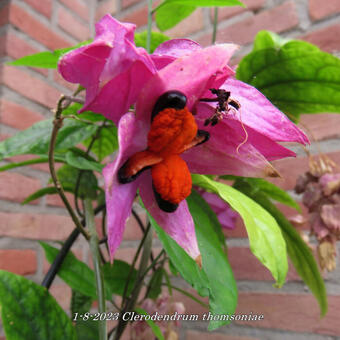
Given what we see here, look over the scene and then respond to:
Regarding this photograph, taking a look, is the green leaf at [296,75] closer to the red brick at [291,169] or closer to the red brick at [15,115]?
the red brick at [291,169]

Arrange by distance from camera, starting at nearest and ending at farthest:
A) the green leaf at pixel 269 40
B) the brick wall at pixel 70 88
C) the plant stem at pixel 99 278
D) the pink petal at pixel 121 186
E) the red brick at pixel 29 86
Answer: the pink petal at pixel 121 186
the plant stem at pixel 99 278
the green leaf at pixel 269 40
the brick wall at pixel 70 88
the red brick at pixel 29 86

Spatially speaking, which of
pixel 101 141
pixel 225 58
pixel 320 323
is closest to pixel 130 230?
pixel 101 141

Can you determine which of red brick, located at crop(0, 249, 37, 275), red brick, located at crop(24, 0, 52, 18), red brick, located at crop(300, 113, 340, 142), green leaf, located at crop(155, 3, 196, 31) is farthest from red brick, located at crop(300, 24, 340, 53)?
red brick, located at crop(0, 249, 37, 275)

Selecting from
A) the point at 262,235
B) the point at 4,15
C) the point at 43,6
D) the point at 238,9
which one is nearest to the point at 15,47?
the point at 4,15

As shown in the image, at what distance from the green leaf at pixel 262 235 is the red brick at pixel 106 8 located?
1080 mm

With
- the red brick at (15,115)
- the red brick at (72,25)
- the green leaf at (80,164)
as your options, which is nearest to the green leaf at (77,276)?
the green leaf at (80,164)

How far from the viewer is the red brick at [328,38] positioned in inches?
30.3

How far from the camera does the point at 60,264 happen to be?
528 millimetres

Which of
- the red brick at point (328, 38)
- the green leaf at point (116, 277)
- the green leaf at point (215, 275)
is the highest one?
the red brick at point (328, 38)

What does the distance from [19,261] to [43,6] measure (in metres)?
0.80

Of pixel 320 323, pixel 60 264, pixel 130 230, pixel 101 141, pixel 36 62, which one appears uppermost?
pixel 36 62

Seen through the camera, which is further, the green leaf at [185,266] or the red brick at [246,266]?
the red brick at [246,266]

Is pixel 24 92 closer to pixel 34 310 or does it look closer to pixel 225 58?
pixel 34 310

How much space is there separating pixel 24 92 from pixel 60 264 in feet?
2.18
